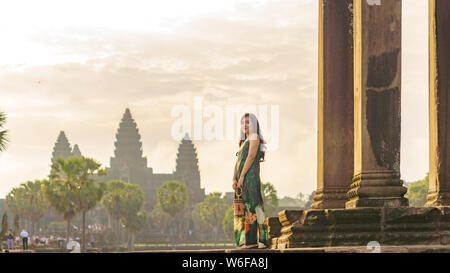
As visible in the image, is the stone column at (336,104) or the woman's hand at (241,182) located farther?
the stone column at (336,104)

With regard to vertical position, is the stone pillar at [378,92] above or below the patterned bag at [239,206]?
above

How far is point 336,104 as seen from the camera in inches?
742

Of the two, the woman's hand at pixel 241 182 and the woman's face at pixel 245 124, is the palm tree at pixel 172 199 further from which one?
the woman's face at pixel 245 124

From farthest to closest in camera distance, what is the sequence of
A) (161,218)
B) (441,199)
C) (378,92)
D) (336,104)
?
(161,218), (336,104), (441,199), (378,92)

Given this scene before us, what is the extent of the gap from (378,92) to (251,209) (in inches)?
112

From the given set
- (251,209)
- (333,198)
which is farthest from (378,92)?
(333,198)

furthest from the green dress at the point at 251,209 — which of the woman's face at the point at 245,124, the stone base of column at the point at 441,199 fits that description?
the stone base of column at the point at 441,199

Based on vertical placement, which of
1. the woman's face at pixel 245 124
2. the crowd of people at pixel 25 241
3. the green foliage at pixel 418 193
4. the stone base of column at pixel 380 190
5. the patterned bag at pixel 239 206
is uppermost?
the woman's face at pixel 245 124

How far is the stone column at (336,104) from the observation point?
1886 centimetres

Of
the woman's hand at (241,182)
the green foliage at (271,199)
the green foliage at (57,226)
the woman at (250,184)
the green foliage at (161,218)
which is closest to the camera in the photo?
the woman at (250,184)

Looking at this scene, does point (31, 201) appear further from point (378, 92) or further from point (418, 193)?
point (378, 92)

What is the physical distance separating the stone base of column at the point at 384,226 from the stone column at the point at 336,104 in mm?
3105

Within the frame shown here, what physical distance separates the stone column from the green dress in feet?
9.00
